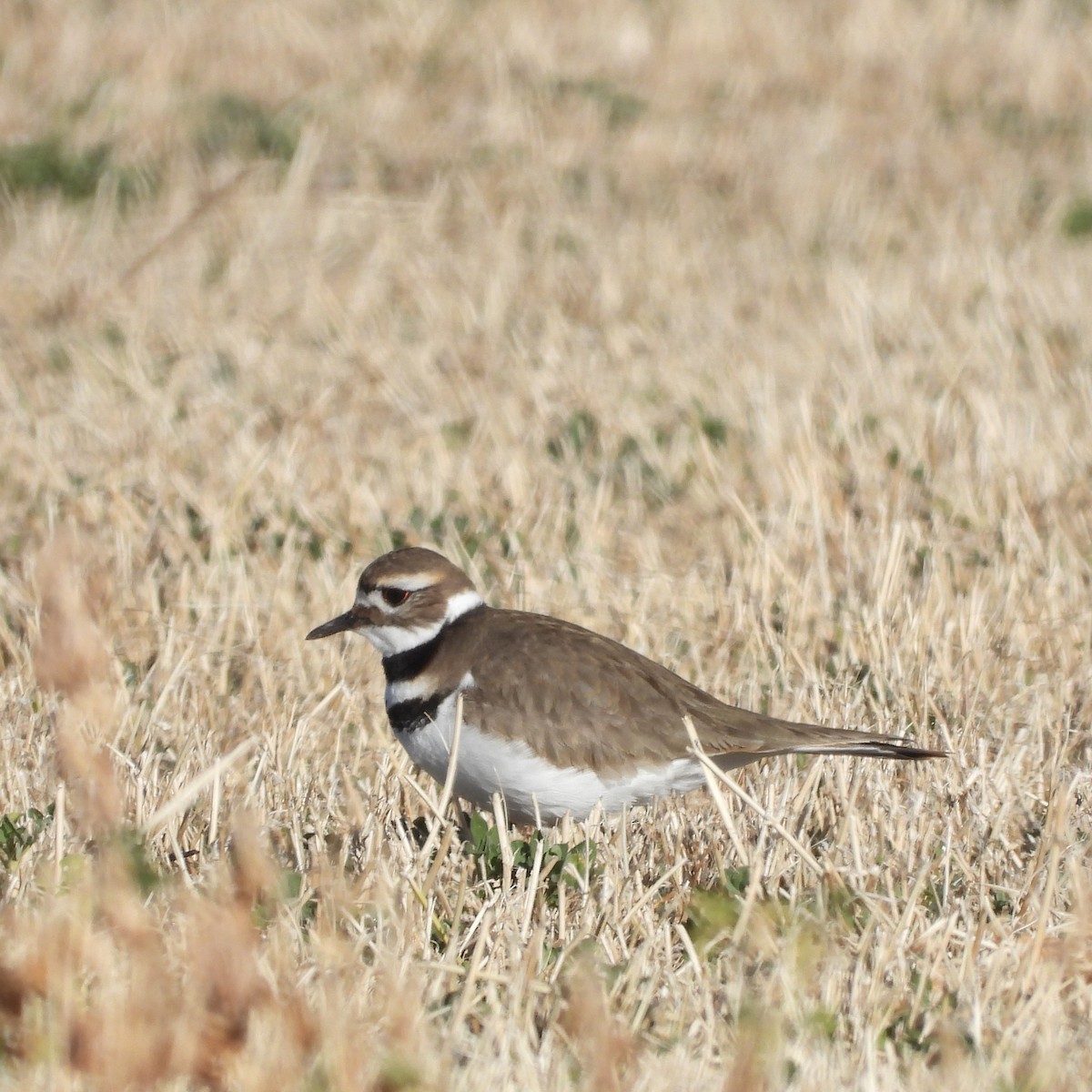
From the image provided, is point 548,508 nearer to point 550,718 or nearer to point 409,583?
point 409,583

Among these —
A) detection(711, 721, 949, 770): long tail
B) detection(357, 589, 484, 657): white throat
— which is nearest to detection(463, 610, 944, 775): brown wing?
detection(711, 721, 949, 770): long tail

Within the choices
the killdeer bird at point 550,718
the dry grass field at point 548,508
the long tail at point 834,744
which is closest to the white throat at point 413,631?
the killdeer bird at point 550,718

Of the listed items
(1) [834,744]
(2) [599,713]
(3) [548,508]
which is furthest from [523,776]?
(3) [548,508]

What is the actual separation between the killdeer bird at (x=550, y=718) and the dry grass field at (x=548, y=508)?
0.14 metres

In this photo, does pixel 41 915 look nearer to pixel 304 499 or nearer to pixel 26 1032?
pixel 26 1032

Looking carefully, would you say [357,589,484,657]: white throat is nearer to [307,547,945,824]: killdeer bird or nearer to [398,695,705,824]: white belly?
[307,547,945,824]: killdeer bird

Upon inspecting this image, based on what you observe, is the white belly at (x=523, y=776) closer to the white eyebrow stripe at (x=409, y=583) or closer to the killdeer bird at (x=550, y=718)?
the killdeer bird at (x=550, y=718)

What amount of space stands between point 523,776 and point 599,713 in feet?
0.92

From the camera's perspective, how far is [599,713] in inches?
185

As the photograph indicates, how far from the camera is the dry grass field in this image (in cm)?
345

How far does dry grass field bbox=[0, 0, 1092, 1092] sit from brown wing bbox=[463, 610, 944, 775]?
197 millimetres

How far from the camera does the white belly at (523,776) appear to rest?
4547mm

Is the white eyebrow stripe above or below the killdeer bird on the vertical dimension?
above

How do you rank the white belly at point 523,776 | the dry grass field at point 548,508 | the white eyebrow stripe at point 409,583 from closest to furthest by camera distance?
the dry grass field at point 548,508
the white belly at point 523,776
the white eyebrow stripe at point 409,583
